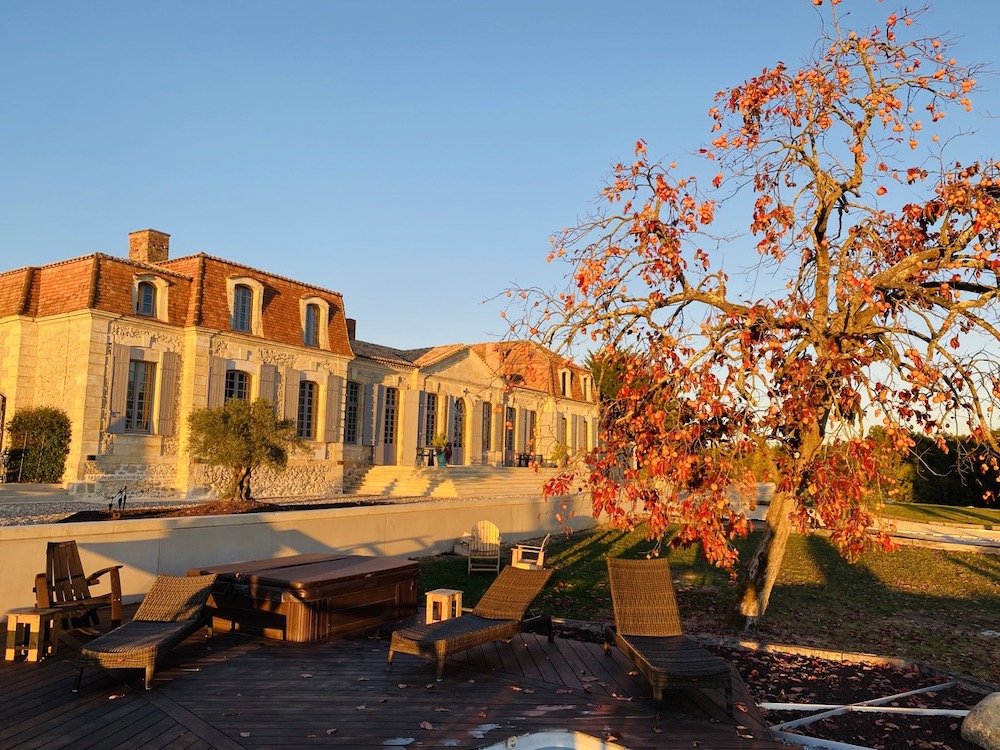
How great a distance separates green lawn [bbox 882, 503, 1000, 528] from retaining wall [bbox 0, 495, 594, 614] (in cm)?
1474

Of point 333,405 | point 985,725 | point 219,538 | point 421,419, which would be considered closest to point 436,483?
point 333,405

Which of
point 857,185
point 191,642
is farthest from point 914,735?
point 191,642

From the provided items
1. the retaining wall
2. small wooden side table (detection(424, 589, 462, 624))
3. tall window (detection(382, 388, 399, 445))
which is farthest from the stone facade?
small wooden side table (detection(424, 589, 462, 624))

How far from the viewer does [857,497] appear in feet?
17.8

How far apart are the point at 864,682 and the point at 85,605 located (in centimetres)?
677

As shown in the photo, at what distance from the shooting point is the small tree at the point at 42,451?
1891cm

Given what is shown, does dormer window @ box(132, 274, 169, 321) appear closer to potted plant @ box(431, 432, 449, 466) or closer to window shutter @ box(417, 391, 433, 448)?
window shutter @ box(417, 391, 433, 448)

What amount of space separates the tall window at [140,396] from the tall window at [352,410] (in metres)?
7.55

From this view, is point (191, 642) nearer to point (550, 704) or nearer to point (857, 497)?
point (550, 704)

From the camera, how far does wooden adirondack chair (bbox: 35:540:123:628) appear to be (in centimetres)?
629

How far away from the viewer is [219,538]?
973 centimetres

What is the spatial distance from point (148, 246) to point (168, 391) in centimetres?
567

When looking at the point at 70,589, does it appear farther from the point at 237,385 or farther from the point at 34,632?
the point at 237,385

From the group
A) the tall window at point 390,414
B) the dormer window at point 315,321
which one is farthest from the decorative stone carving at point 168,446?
the tall window at point 390,414
